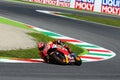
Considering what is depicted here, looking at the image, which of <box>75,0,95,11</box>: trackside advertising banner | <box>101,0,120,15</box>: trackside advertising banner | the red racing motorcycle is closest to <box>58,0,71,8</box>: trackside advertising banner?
<box>75,0,95,11</box>: trackside advertising banner

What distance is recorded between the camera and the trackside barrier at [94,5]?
34750 mm

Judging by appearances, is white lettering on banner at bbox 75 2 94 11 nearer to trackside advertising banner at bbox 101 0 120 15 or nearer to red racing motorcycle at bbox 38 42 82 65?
trackside advertising banner at bbox 101 0 120 15

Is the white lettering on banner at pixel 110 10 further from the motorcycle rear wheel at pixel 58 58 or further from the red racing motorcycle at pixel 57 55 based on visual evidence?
the motorcycle rear wheel at pixel 58 58

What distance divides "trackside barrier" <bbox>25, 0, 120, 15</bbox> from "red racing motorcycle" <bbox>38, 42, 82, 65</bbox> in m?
22.2

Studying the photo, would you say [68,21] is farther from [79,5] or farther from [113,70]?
[113,70]

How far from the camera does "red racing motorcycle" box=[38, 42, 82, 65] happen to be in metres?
12.7

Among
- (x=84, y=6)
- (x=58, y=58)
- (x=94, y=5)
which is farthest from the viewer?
(x=84, y=6)

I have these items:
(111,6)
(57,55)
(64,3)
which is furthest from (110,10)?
(57,55)

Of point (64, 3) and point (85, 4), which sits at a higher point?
point (85, 4)

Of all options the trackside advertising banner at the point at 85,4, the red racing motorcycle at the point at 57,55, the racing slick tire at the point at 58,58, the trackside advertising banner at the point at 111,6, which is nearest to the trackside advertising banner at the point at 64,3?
the trackside advertising banner at the point at 85,4

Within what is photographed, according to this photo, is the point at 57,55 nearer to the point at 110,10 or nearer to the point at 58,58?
the point at 58,58

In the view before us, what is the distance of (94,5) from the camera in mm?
36844

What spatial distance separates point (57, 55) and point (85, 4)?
25.4m

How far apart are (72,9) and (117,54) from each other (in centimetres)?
2220
